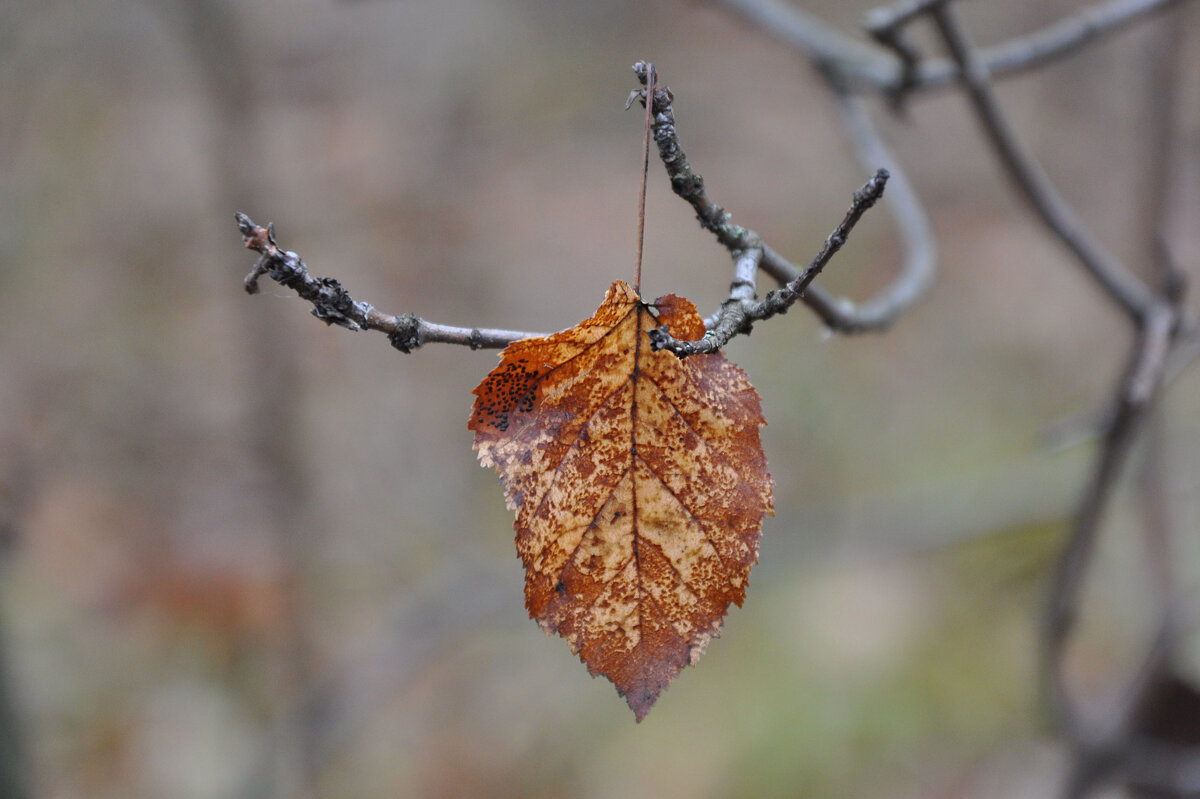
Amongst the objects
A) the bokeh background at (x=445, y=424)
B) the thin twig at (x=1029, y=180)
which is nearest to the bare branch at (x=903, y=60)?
the thin twig at (x=1029, y=180)

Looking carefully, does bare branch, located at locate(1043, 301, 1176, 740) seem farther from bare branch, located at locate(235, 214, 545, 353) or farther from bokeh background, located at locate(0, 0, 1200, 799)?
bare branch, located at locate(235, 214, 545, 353)

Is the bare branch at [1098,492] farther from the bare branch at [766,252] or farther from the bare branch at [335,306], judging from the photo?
the bare branch at [335,306]

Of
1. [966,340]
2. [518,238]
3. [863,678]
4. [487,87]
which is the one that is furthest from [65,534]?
[966,340]

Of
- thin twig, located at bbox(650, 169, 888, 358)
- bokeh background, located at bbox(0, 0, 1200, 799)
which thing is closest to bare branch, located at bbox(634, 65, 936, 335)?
thin twig, located at bbox(650, 169, 888, 358)

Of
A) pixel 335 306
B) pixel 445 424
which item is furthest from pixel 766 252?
pixel 445 424

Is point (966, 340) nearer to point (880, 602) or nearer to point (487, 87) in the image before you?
point (880, 602)

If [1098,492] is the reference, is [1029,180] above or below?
above

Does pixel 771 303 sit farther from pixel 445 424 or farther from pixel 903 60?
pixel 445 424
